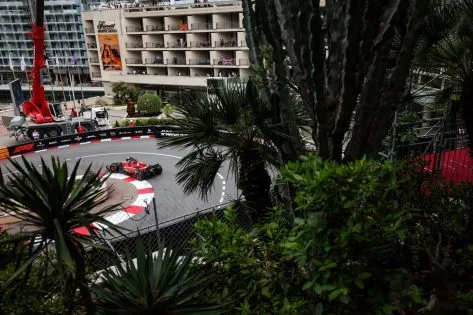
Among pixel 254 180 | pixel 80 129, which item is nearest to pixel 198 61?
pixel 80 129

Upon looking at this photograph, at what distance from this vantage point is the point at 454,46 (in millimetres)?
5504

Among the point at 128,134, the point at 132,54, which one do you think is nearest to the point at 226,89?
the point at 128,134

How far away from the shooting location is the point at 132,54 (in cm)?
4056

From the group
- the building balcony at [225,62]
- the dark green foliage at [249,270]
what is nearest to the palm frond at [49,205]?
the dark green foliage at [249,270]

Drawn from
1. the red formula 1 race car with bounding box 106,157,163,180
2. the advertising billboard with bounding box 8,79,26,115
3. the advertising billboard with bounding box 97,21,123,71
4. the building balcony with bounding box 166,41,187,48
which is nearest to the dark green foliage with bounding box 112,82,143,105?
the building balcony with bounding box 166,41,187,48

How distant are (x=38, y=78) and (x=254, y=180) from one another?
19.6 meters

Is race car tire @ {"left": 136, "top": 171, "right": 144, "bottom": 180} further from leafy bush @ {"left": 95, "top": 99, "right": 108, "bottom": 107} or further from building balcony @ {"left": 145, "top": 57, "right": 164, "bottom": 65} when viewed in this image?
building balcony @ {"left": 145, "top": 57, "right": 164, "bottom": 65}

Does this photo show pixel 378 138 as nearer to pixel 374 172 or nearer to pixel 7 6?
pixel 374 172

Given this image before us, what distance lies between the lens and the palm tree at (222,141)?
5.24m

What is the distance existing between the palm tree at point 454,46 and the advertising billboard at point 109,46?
39.2 meters

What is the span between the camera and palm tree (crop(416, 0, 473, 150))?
5332 millimetres

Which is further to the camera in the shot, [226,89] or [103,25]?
[103,25]

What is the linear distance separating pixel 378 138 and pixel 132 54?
133 feet

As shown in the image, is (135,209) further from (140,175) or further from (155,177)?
(155,177)
